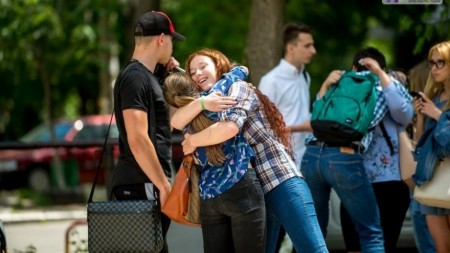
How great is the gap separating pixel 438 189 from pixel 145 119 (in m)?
2.16

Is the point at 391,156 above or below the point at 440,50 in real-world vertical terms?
below

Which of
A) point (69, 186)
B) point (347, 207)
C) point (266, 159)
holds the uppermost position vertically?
point (266, 159)

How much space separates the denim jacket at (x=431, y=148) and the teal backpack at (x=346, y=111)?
1.33 ft

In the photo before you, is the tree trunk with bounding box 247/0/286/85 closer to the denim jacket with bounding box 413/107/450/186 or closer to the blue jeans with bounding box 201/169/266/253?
the denim jacket with bounding box 413/107/450/186

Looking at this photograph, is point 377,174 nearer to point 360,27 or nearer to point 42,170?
point 360,27

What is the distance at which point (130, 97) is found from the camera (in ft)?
20.5

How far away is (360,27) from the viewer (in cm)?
1956

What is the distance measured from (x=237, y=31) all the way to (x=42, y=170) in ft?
23.1

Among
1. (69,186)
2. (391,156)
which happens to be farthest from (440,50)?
(69,186)

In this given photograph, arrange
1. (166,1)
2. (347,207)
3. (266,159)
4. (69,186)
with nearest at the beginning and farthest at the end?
(266,159), (347,207), (166,1), (69,186)

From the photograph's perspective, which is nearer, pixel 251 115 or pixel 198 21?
pixel 251 115

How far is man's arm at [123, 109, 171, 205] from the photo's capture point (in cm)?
619

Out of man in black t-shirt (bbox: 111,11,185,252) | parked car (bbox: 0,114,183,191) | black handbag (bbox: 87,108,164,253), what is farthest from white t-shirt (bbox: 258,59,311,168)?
parked car (bbox: 0,114,183,191)

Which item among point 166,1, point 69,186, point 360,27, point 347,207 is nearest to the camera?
point 347,207
